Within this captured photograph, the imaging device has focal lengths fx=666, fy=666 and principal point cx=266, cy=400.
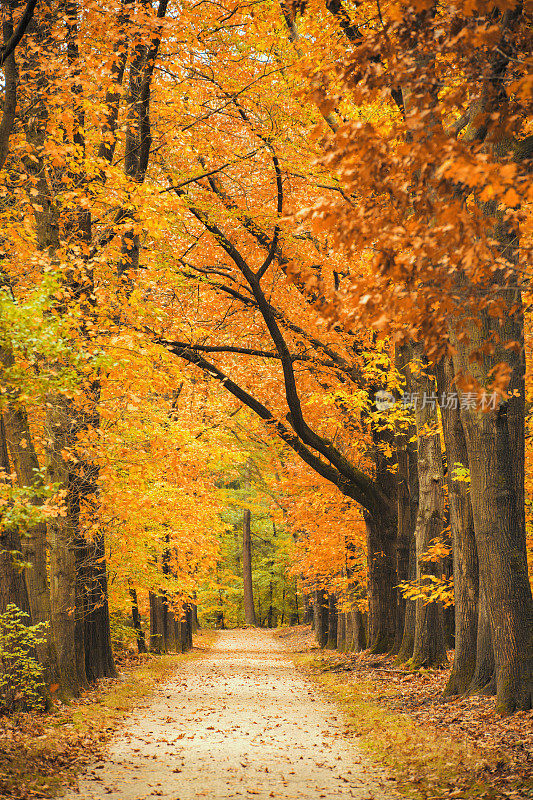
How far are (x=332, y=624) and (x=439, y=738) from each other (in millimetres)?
19454

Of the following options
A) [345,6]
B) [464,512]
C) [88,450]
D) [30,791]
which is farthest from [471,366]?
[345,6]

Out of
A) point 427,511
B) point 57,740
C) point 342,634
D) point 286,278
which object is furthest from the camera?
point 342,634

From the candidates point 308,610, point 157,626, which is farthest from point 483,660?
point 308,610

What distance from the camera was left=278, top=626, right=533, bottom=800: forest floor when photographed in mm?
5777

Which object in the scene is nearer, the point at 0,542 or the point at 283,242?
the point at 0,542

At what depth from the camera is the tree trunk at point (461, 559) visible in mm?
9695

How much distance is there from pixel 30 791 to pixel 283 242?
10862 millimetres

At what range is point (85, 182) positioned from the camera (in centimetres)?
1107

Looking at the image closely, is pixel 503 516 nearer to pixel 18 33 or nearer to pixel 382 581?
pixel 18 33

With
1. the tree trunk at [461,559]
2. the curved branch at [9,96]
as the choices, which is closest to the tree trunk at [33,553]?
the curved branch at [9,96]

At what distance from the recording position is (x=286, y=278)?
18.0 ft

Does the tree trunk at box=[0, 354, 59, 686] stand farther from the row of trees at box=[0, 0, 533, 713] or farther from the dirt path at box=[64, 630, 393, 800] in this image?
the dirt path at box=[64, 630, 393, 800]

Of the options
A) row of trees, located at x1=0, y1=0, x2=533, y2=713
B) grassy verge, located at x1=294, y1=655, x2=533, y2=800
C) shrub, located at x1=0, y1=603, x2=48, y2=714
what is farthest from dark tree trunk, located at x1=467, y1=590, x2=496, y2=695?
shrub, located at x1=0, y1=603, x2=48, y2=714

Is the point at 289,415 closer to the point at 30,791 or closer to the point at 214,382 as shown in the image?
the point at 214,382
